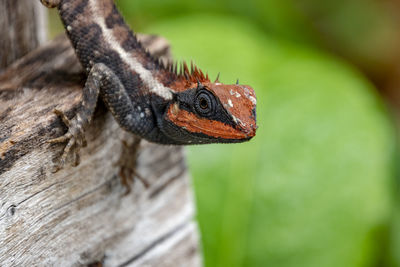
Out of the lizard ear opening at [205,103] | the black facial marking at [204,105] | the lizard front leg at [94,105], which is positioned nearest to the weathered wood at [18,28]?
the lizard front leg at [94,105]

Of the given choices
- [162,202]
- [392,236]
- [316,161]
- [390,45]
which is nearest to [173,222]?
[162,202]

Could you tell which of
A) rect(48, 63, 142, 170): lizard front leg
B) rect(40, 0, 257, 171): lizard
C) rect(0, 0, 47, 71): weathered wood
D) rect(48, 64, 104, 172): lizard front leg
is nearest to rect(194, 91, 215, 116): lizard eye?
rect(40, 0, 257, 171): lizard

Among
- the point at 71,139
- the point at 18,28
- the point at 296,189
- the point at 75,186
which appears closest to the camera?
the point at 71,139

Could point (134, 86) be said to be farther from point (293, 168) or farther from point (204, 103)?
point (293, 168)

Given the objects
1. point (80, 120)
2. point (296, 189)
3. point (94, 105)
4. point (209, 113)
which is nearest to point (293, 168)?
point (296, 189)

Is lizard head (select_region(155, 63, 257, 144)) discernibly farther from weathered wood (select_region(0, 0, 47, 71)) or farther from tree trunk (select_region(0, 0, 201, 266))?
weathered wood (select_region(0, 0, 47, 71))

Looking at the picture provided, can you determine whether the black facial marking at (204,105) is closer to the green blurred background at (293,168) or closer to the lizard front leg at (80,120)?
the lizard front leg at (80,120)

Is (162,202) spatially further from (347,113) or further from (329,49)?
(329,49)
